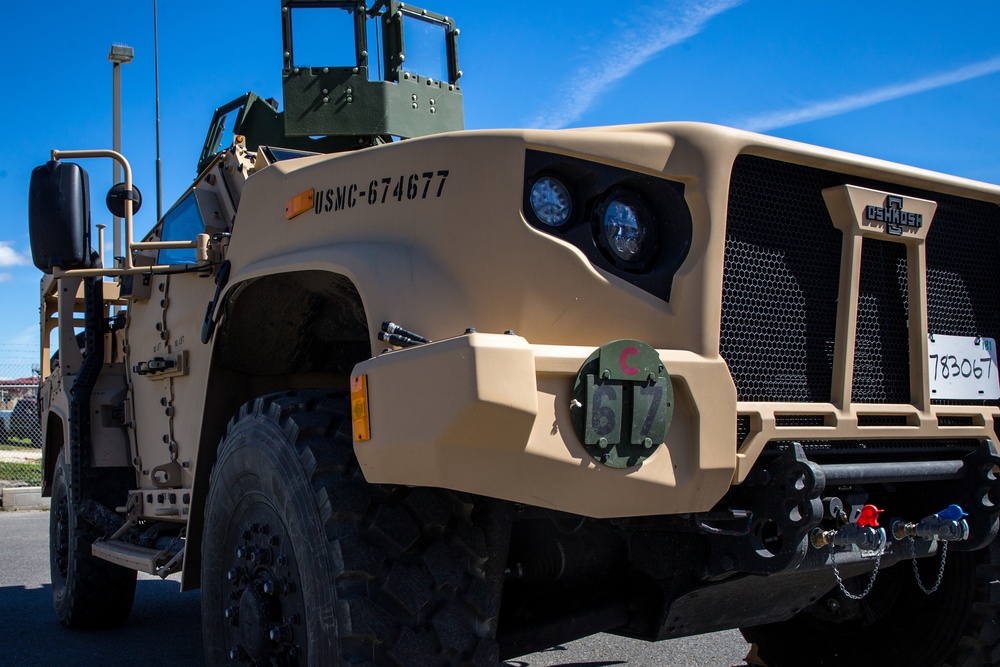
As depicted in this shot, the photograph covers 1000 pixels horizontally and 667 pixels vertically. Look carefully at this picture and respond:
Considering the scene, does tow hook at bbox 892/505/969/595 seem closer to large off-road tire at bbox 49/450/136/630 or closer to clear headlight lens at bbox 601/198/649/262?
clear headlight lens at bbox 601/198/649/262

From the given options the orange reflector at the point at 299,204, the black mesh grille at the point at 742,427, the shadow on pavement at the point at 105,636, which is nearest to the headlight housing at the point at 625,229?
the black mesh grille at the point at 742,427

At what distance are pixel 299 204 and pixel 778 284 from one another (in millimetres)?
1467

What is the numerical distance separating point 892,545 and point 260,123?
3921mm

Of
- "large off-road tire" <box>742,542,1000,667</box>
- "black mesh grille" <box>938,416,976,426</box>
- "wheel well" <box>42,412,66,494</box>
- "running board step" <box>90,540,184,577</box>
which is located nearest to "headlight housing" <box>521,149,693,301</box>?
"black mesh grille" <box>938,416,976,426</box>

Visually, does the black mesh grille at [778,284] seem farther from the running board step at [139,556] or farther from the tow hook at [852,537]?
the running board step at [139,556]

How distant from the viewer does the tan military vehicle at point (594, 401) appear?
2172 millimetres

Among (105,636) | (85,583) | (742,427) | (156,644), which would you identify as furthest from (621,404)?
(105,636)

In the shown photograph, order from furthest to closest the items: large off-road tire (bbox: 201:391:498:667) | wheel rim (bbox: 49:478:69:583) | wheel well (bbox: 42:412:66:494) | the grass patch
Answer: the grass patch < wheel well (bbox: 42:412:66:494) < wheel rim (bbox: 49:478:69:583) < large off-road tire (bbox: 201:391:498:667)

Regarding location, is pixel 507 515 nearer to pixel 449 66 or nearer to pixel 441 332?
pixel 441 332

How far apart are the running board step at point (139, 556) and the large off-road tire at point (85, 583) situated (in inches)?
15.4

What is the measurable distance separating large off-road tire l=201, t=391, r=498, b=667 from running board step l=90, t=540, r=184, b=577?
107 centimetres

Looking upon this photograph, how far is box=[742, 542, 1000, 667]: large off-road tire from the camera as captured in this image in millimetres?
3203

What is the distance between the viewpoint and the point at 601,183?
2418 mm

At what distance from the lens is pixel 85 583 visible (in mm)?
5176
